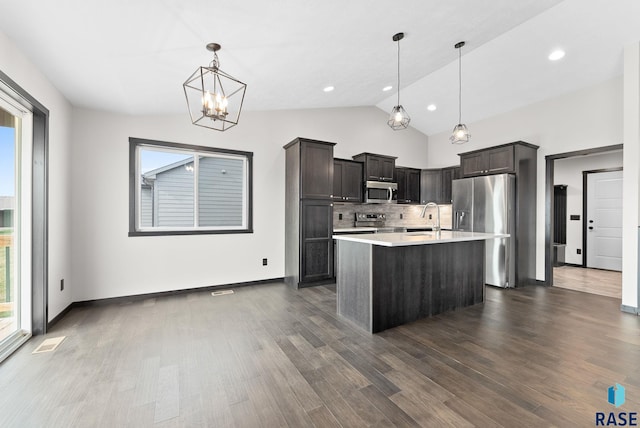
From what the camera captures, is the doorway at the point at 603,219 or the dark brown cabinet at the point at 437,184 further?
the dark brown cabinet at the point at 437,184

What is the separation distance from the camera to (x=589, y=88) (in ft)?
14.2

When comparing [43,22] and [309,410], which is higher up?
[43,22]

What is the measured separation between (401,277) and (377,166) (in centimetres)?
320

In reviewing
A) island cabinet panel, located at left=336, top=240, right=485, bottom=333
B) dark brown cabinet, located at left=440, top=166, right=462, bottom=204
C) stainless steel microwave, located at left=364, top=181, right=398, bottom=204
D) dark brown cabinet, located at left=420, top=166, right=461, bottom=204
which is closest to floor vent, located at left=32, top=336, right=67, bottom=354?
island cabinet panel, located at left=336, top=240, right=485, bottom=333

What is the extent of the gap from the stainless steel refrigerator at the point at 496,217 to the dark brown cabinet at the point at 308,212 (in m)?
2.53

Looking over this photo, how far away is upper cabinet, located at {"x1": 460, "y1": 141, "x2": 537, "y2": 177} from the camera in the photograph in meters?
4.67

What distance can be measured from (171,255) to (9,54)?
269 cm

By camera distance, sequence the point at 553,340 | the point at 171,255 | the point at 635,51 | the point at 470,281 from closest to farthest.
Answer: the point at 553,340, the point at 635,51, the point at 470,281, the point at 171,255

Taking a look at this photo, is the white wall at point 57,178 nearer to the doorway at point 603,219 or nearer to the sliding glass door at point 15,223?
the sliding glass door at point 15,223

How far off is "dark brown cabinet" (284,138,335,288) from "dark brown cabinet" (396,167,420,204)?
80.1 inches

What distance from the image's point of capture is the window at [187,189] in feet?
13.2

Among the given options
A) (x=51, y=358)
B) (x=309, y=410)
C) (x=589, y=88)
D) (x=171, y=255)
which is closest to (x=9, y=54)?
(x=51, y=358)

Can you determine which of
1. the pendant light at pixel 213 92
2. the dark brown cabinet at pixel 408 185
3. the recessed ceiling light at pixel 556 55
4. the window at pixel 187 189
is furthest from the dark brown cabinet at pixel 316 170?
the recessed ceiling light at pixel 556 55

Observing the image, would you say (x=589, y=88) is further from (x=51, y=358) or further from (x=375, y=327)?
(x=51, y=358)
